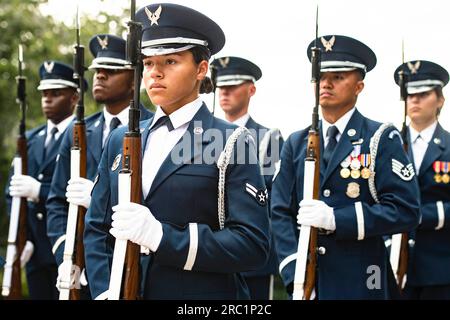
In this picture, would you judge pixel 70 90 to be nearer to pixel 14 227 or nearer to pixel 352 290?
pixel 14 227

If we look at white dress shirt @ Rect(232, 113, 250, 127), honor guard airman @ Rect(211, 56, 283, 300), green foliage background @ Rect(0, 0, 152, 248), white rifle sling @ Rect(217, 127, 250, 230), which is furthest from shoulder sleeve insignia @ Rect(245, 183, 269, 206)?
green foliage background @ Rect(0, 0, 152, 248)

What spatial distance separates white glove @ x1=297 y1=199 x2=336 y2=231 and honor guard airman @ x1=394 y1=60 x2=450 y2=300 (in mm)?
1677

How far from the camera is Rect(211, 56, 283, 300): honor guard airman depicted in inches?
290

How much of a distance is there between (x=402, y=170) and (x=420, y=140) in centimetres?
191

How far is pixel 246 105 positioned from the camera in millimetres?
7887

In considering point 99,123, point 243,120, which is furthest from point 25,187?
point 243,120

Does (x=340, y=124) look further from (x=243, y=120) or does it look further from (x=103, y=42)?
(x=103, y=42)

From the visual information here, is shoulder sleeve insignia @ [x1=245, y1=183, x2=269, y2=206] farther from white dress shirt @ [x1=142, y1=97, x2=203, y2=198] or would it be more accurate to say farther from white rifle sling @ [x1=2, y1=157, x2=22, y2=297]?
white rifle sling @ [x1=2, y1=157, x2=22, y2=297]

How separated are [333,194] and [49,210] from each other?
2.42 meters

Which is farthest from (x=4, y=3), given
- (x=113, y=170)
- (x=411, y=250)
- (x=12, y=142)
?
(x=113, y=170)

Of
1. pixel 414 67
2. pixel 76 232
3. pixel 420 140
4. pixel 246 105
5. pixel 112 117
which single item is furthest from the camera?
pixel 246 105

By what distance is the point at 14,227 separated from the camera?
749 centimetres

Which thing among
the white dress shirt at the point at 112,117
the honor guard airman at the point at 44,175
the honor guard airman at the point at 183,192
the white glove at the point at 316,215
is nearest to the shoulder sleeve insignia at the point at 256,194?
the honor guard airman at the point at 183,192

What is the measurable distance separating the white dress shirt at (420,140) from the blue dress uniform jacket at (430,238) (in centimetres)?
10
